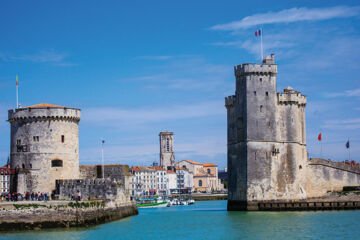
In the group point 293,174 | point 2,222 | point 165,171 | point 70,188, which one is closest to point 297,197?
point 293,174

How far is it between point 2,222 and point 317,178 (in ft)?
117

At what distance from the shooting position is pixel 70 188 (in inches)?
1932

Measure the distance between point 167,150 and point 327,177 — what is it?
105653 millimetres

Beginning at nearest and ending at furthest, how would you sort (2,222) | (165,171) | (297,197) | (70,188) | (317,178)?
1. (2,222)
2. (70,188)
3. (297,197)
4. (317,178)
5. (165,171)

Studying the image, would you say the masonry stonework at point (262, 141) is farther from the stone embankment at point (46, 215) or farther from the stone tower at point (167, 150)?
the stone tower at point (167, 150)

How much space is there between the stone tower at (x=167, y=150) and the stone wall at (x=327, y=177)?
338 ft

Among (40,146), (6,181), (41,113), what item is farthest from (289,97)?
(6,181)

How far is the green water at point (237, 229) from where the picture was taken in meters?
38.9

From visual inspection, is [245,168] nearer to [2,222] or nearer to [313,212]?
[313,212]

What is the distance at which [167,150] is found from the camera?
552ft

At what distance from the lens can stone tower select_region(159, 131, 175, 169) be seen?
167 meters

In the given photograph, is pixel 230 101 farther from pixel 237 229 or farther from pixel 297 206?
pixel 237 229

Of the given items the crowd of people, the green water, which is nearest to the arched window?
the crowd of people

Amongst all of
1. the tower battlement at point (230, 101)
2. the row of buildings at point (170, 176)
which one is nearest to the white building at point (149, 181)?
the row of buildings at point (170, 176)
